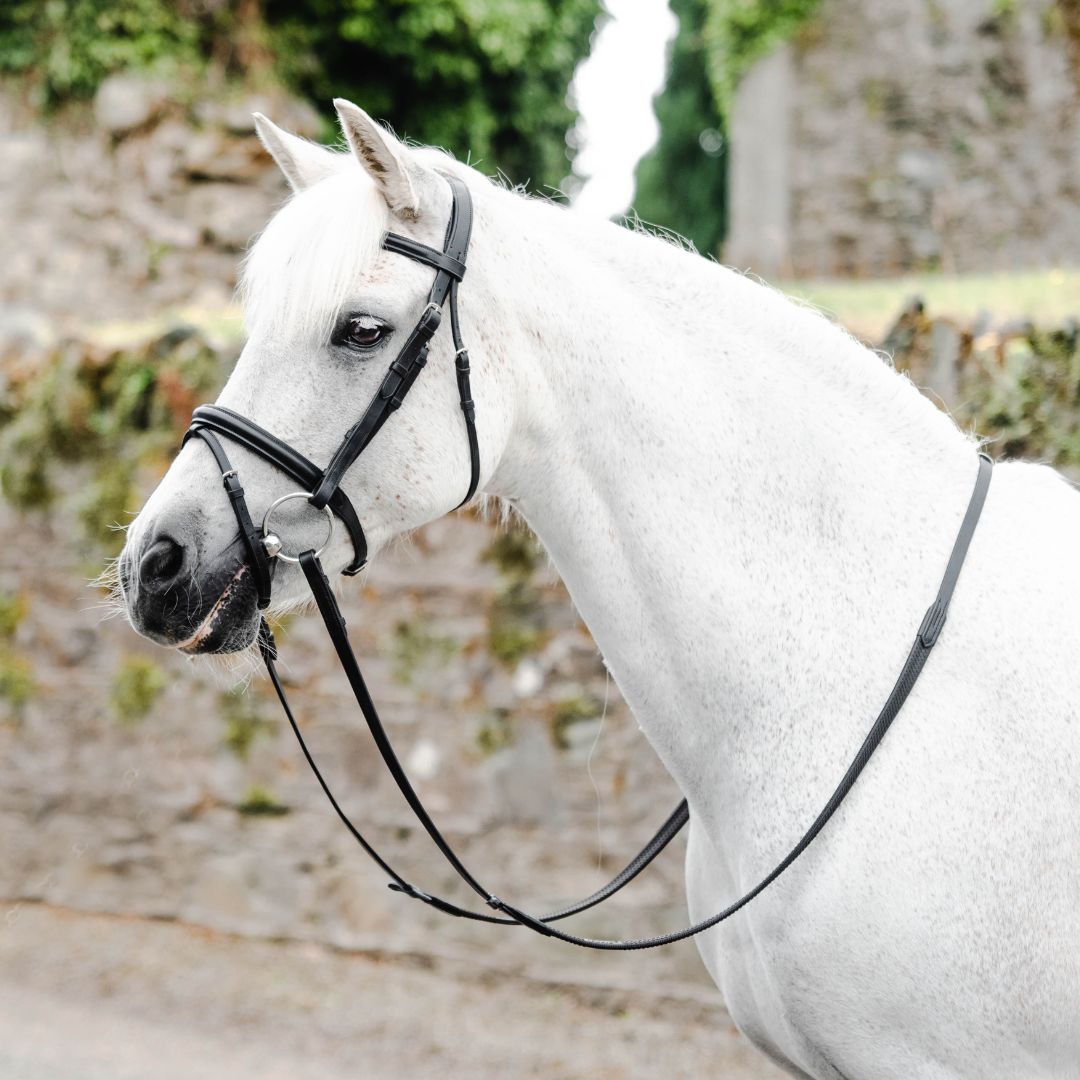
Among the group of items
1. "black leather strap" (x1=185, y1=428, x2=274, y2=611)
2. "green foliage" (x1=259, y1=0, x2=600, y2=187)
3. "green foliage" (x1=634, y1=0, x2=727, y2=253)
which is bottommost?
"black leather strap" (x1=185, y1=428, x2=274, y2=611)

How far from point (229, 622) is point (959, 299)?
21.9 feet

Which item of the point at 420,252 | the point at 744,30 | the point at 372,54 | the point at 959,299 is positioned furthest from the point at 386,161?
the point at 744,30

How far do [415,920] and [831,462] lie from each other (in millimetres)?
3711

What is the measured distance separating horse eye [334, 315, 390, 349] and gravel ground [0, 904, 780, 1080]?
3.44 meters

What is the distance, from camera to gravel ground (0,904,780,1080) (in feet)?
14.1

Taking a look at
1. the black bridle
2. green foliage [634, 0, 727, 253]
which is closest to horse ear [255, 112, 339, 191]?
the black bridle

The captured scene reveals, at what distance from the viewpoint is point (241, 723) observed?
208 inches

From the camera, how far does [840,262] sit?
11.9 meters

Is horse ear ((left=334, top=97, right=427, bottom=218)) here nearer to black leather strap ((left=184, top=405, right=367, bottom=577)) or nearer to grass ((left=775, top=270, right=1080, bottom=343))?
black leather strap ((left=184, top=405, right=367, bottom=577))

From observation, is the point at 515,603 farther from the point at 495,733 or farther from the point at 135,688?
the point at 135,688

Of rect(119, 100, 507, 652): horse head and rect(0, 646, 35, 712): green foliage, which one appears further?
rect(0, 646, 35, 712): green foliage

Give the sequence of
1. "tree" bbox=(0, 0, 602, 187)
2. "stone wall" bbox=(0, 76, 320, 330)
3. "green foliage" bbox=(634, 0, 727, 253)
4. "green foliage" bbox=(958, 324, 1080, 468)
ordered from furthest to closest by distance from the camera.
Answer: "green foliage" bbox=(634, 0, 727, 253)
"tree" bbox=(0, 0, 602, 187)
"stone wall" bbox=(0, 76, 320, 330)
"green foliage" bbox=(958, 324, 1080, 468)

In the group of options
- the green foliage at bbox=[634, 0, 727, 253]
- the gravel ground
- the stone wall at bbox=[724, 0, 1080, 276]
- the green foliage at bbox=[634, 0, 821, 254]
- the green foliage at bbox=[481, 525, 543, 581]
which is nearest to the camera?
the gravel ground

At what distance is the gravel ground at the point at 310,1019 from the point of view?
4285 millimetres
